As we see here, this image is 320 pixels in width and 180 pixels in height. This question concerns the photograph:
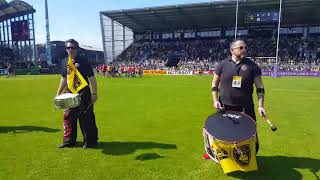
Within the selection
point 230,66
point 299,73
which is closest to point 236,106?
point 230,66

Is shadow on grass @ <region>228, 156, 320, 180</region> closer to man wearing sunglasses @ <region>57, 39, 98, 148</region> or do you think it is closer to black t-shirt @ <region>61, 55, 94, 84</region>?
man wearing sunglasses @ <region>57, 39, 98, 148</region>

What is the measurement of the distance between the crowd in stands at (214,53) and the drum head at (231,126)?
2151 inches

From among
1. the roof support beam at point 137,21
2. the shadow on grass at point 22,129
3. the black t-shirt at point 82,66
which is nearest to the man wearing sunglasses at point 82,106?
the black t-shirt at point 82,66

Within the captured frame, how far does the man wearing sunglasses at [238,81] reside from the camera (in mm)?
6484

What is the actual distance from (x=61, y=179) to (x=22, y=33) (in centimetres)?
7803

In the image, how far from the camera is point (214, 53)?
241ft

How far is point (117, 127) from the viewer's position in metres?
10.8

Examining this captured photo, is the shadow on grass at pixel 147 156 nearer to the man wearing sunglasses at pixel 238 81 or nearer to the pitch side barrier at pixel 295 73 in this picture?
the man wearing sunglasses at pixel 238 81

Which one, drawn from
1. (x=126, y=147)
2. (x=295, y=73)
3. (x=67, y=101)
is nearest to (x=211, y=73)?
(x=295, y=73)

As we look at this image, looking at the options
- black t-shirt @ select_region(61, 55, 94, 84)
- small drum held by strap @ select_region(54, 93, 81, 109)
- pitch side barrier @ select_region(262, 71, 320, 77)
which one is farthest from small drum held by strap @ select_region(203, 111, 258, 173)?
pitch side barrier @ select_region(262, 71, 320, 77)

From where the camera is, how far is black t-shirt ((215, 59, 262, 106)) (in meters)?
6.52

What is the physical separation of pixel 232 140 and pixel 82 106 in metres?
3.45

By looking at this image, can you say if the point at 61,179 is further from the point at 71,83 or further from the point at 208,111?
the point at 208,111

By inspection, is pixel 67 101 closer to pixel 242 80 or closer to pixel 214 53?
pixel 242 80
